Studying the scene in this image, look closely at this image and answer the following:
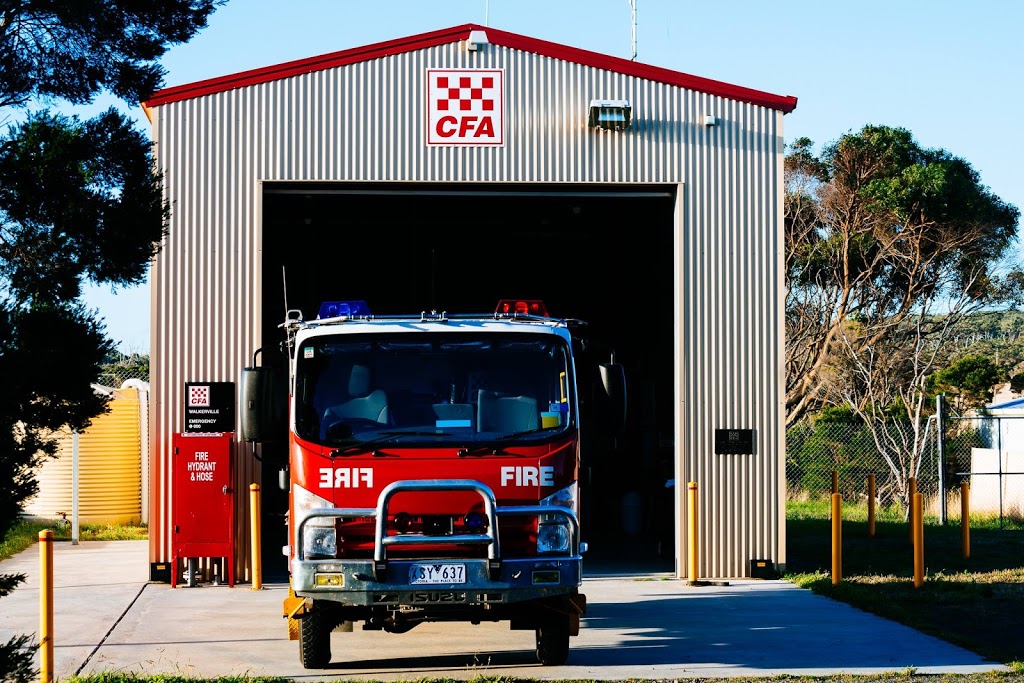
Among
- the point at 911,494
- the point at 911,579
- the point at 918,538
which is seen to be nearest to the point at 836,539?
the point at 918,538

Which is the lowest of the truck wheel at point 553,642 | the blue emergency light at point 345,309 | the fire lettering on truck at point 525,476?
the truck wheel at point 553,642

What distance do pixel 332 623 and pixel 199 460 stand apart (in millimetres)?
5558

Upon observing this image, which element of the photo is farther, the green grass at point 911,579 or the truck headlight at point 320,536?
the green grass at point 911,579

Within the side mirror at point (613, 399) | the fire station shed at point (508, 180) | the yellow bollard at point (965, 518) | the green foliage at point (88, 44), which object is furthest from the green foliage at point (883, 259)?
the green foliage at point (88, 44)

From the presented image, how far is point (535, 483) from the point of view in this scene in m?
9.70

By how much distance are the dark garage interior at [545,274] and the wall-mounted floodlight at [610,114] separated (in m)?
0.82

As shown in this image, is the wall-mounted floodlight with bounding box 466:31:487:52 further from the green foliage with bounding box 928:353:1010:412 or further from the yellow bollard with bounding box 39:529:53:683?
the green foliage with bounding box 928:353:1010:412

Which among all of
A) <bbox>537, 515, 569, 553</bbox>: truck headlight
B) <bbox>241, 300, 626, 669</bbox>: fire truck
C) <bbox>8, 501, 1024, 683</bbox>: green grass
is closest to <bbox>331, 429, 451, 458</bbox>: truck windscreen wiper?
<bbox>241, 300, 626, 669</bbox>: fire truck

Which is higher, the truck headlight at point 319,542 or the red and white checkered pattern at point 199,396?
the red and white checkered pattern at point 199,396

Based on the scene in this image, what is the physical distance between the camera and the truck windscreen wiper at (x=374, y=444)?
31.6 ft

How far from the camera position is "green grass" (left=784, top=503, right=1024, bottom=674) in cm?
1230

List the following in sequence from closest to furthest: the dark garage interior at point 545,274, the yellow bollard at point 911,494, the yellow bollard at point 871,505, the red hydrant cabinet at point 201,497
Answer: the red hydrant cabinet at point 201,497 → the yellow bollard at point 911,494 → the dark garage interior at point 545,274 → the yellow bollard at point 871,505

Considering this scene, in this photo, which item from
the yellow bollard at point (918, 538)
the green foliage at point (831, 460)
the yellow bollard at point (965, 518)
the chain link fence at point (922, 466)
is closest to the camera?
the yellow bollard at point (918, 538)

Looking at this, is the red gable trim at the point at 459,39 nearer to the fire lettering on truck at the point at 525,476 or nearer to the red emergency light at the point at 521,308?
the red emergency light at the point at 521,308
